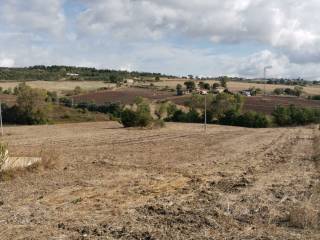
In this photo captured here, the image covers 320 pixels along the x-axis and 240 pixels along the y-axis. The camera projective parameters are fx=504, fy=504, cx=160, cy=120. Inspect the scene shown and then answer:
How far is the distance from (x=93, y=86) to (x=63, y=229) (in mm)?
123631

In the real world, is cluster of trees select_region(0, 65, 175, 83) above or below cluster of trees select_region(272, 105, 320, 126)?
above

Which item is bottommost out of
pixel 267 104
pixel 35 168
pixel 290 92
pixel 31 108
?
pixel 31 108

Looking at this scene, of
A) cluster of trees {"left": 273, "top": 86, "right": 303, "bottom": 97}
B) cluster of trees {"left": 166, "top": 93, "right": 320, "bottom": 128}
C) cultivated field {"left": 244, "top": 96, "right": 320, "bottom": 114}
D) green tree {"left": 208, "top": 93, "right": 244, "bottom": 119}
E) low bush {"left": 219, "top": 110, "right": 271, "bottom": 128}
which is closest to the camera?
low bush {"left": 219, "top": 110, "right": 271, "bottom": 128}

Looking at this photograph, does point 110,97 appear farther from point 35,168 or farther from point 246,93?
point 35,168

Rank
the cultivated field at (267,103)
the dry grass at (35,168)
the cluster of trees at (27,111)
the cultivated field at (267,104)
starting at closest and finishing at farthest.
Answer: the dry grass at (35,168)
the cluster of trees at (27,111)
the cultivated field at (267,104)
the cultivated field at (267,103)

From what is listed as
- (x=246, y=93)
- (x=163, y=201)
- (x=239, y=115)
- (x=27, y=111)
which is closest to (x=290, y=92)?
(x=246, y=93)

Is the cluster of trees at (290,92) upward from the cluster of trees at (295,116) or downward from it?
upward

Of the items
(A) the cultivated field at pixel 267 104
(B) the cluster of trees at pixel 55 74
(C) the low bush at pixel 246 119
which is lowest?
(C) the low bush at pixel 246 119

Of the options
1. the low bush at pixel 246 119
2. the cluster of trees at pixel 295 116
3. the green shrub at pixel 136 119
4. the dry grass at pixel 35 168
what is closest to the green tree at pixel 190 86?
the low bush at pixel 246 119

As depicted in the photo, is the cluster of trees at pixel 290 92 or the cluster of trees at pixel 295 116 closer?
the cluster of trees at pixel 295 116

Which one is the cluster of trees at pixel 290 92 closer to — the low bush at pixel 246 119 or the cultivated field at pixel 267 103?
the cultivated field at pixel 267 103

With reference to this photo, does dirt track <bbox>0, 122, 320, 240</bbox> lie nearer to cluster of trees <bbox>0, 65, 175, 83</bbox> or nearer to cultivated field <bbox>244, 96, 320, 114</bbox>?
cultivated field <bbox>244, 96, 320, 114</bbox>

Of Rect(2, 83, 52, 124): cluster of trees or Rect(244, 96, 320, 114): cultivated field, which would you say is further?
Rect(244, 96, 320, 114): cultivated field

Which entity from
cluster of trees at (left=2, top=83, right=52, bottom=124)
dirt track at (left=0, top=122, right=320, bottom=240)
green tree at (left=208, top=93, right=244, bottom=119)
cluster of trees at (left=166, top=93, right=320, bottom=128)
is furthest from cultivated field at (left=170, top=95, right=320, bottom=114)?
dirt track at (left=0, top=122, right=320, bottom=240)
